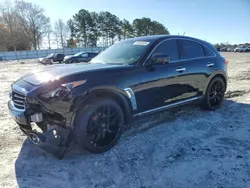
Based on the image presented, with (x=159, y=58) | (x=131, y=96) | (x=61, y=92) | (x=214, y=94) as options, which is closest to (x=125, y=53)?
(x=159, y=58)

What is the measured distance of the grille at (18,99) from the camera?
3.12 metres

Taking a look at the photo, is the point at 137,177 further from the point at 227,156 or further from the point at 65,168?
the point at 227,156

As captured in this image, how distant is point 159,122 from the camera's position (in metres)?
4.62

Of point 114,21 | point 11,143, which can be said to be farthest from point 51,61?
point 114,21

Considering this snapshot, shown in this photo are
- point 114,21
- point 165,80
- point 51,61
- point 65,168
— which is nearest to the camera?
point 65,168

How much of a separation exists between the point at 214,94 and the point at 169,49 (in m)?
1.77

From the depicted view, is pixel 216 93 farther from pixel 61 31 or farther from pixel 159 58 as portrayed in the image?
pixel 61 31

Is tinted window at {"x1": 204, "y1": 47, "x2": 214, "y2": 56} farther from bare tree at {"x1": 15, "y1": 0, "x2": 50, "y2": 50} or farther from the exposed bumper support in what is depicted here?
bare tree at {"x1": 15, "y1": 0, "x2": 50, "y2": 50}

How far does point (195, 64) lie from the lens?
4703mm

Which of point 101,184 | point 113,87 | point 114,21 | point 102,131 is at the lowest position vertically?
point 101,184

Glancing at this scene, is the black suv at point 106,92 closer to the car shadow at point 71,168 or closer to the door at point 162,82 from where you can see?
the door at point 162,82

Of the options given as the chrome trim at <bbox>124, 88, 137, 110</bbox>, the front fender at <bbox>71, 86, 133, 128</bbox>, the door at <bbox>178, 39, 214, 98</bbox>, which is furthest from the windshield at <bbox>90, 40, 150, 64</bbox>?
the door at <bbox>178, 39, 214, 98</bbox>

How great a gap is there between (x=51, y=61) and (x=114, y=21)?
47.1 meters

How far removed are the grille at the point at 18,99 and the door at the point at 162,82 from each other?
1.60 m
